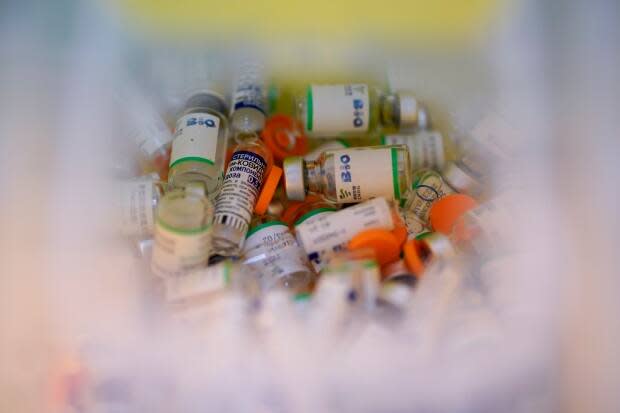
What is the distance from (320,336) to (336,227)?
0.23 metres

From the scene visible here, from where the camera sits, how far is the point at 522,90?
879 mm

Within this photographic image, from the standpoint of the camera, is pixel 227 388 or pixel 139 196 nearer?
pixel 227 388

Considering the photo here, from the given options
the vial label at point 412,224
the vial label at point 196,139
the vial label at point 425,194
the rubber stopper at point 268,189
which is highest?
the vial label at point 196,139

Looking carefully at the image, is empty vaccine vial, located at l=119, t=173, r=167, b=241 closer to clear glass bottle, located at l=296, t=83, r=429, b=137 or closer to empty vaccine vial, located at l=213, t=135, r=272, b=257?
empty vaccine vial, located at l=213, t=135, r=272, b=257

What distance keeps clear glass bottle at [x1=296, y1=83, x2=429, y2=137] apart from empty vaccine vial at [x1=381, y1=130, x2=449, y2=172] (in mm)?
30

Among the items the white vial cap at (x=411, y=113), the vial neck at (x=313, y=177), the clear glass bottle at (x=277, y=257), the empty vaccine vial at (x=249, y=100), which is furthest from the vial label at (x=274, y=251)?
the white vial cap at (x=411, y=113)

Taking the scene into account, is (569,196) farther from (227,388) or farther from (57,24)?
(57,24)

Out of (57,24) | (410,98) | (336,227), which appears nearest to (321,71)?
(410,98)

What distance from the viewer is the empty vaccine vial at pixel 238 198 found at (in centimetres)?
90

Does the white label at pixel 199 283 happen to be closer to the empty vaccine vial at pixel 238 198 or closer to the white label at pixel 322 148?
the empty vaccine vial at pixel 238 198

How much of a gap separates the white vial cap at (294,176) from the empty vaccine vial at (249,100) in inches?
4.7

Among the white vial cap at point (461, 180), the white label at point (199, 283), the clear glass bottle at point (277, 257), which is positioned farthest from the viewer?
the white vial cap at point (461, 180)

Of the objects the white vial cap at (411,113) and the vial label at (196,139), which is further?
the white vial cap at (411,113)

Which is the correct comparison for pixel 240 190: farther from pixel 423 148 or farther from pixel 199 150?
pixel 423 148
